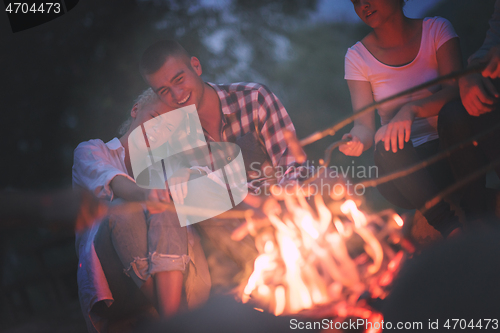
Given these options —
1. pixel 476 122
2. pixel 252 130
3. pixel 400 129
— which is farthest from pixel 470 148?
pixel 252 130

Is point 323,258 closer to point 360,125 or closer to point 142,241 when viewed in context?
point 360,125

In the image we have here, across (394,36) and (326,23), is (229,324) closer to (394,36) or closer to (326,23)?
(394,36)

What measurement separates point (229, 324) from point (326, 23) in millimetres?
1497

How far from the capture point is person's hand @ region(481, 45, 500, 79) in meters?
1.08

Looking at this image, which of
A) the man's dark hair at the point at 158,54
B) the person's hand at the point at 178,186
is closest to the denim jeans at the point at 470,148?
the person's hand at the point at 178,186

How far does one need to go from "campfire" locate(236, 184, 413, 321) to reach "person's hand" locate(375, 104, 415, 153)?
0.38 metres

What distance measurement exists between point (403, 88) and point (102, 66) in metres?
1.58

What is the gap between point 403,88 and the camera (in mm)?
1389

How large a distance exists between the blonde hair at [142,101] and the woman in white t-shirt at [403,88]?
98 centimetres

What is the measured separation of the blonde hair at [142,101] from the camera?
1.64 meters

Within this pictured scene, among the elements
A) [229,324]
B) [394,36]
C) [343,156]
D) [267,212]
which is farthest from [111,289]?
[394,36]

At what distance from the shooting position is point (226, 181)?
1.57 m

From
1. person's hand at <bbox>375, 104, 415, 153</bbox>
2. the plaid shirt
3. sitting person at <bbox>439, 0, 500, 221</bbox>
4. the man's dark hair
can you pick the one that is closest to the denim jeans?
sitting person at <bbox>439, 0, 500, 221</bbox>

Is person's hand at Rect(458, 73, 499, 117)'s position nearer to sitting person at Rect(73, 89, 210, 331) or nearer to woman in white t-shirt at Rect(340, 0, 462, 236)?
woman in white t-shirt at Rect(340, 0, 462, 236)
